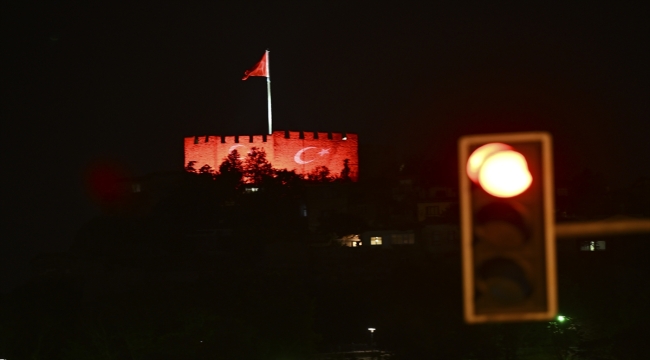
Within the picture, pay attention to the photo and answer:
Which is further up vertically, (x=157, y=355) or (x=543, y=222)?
(x=543, y=222)

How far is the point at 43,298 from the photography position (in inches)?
1656

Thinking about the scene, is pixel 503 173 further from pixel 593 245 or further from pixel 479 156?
pixel 593 245

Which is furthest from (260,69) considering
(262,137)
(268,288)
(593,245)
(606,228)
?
(606,228)

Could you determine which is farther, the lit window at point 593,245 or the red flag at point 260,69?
the red flag at point 260,69

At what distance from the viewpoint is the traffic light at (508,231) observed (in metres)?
3.18

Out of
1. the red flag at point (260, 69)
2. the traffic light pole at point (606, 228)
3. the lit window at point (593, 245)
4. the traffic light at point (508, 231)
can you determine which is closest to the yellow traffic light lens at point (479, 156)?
the traffic light at point (508, 231)

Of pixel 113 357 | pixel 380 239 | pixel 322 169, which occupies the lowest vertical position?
pixel 113 357

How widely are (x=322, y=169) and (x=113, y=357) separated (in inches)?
890

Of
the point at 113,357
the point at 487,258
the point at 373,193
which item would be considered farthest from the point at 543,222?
the point at 373,193

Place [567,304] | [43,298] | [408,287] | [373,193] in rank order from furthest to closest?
[373,193] < [43,298] < [408,287] < [567,304]

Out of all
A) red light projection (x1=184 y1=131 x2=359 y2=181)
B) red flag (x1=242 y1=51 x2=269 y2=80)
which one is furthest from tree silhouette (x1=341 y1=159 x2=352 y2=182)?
red flag (x1=242 y1=51 x2=269 y2=80)

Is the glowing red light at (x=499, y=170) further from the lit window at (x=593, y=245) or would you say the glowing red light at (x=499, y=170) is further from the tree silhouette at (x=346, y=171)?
the tree silhouette at (x=346, y=171)

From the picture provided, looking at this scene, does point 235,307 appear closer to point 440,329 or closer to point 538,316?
point 440,329

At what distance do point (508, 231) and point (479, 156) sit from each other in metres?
0.28
